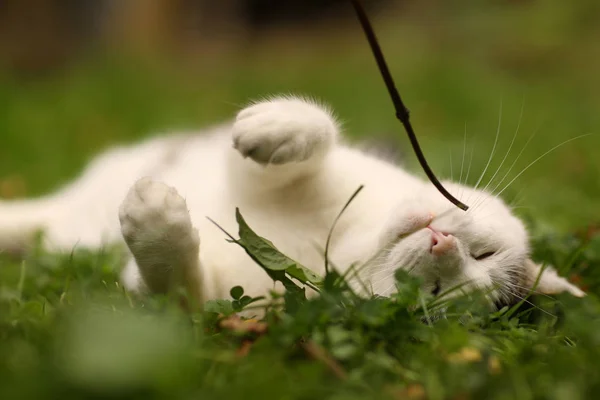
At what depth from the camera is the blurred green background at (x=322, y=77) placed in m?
4.15

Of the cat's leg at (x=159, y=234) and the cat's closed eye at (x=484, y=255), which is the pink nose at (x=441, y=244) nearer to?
the cat's closed eye at (x=484, y=255)

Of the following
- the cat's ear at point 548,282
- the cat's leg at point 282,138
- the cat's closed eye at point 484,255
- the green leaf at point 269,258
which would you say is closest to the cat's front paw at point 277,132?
the cat's leg at point 282,138

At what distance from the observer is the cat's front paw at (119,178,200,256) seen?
1568 mm

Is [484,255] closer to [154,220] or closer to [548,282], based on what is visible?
[548,282]

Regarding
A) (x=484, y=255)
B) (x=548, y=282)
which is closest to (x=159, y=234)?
(x=484, y=255)

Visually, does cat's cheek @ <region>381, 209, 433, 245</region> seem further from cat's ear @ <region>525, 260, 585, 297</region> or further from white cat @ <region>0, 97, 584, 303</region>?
cat's ear @ <region>525, 260, 585, 297</region>

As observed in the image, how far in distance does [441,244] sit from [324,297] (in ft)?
1.49

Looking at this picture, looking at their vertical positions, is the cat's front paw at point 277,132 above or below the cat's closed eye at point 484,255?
above

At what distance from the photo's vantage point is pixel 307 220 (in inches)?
85.9

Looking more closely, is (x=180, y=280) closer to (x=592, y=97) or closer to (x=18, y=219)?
(x=18, y=219)

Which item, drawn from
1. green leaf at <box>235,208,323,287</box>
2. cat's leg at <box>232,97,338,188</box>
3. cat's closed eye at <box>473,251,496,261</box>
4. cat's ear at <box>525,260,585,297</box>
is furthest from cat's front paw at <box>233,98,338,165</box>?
cat's ear at <box>525,260,585,297</box>

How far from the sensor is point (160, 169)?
2936 mm

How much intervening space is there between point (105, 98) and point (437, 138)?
3146mm

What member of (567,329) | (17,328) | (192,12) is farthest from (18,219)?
(192,12)
